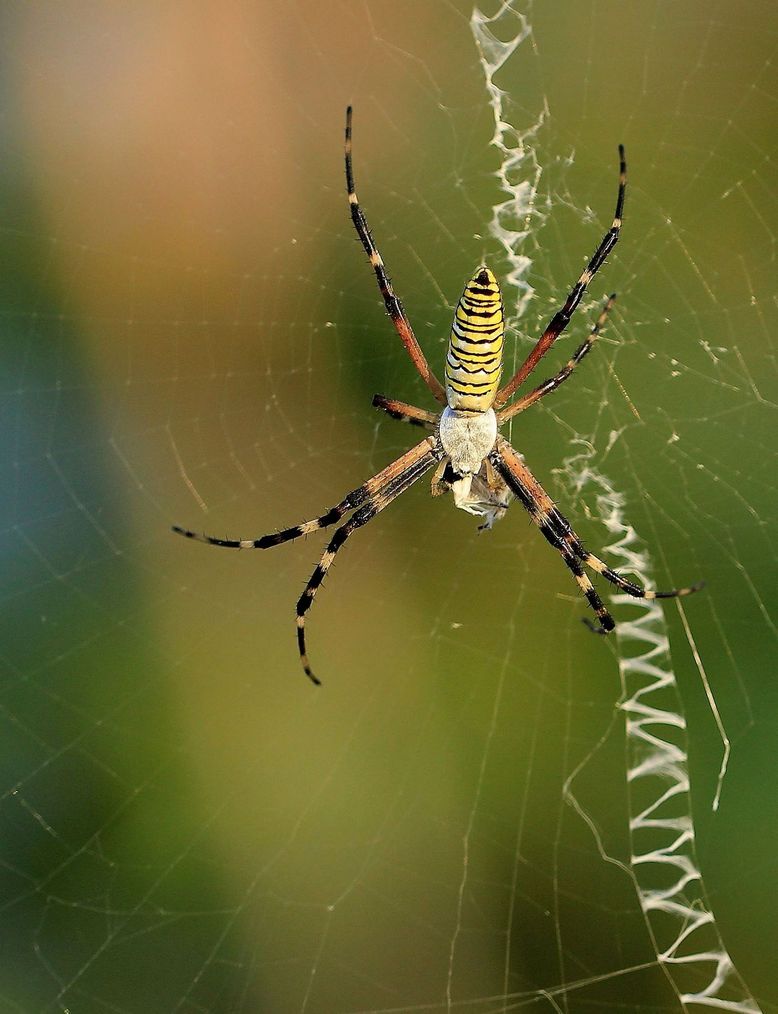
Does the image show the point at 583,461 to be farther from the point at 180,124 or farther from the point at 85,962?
the point at 85,962

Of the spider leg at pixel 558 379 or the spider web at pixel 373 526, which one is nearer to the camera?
the spider leg at pixel 558 379

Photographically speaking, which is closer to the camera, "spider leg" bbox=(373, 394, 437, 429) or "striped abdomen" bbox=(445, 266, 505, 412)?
"striped abdomen" bbox=(445, 266, 505, 412)

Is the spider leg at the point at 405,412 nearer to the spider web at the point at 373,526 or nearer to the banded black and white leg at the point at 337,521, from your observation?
the banded black and white leg at the point at 337,521

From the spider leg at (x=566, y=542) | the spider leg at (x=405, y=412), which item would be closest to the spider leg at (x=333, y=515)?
the spider leg at (x=405, y=412)

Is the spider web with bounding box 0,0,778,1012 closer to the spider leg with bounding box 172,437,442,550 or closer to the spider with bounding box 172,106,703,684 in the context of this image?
the spider with bounding box 172,106,703,684

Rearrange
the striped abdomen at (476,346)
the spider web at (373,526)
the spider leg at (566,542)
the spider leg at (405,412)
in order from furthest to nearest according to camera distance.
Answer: the spider web at (373,526)
the spider leg at (566,542)
the spider leg at (405,412)
the striped abdomen at (476,346)

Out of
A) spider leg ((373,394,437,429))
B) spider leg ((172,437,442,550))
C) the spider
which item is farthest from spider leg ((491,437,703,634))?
spider leg ((172,437,442,550))

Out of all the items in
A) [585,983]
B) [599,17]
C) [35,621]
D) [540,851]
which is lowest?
[585,983]

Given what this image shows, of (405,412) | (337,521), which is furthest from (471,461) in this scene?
(337,521)

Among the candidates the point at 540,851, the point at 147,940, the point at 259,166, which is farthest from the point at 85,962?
the point at 259,166
